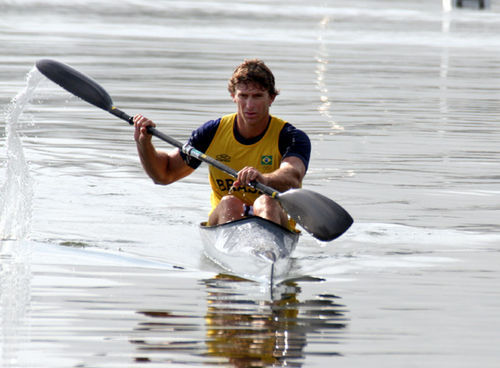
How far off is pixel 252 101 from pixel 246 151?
42cm

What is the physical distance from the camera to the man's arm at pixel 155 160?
28.1 ft

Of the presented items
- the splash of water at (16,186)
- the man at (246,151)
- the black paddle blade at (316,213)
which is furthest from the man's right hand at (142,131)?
the splash of water at (16,186)

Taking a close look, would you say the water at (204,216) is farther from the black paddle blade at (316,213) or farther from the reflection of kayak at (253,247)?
the black paddle blade at (316,213)

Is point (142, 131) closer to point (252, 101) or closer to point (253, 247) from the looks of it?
point (252, 101)

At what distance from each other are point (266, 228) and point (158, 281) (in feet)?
2.78

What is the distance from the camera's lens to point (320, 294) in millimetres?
7539

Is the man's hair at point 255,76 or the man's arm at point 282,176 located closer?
the man's arm at point 282,176

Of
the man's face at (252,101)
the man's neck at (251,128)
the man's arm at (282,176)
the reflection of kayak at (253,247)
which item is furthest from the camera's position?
the man's neck at (251,128)

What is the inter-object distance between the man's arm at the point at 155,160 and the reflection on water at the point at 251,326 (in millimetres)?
1267

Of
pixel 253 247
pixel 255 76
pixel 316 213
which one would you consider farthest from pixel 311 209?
pixel 255 76

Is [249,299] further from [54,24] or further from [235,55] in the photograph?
[54,24]

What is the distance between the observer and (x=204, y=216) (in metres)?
10.7

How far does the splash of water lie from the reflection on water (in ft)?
7.98

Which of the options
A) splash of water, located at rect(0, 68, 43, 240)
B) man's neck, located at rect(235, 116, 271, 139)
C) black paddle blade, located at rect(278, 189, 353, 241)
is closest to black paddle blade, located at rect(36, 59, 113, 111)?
splash of water, located at rect(0, 68, 43, 240)
